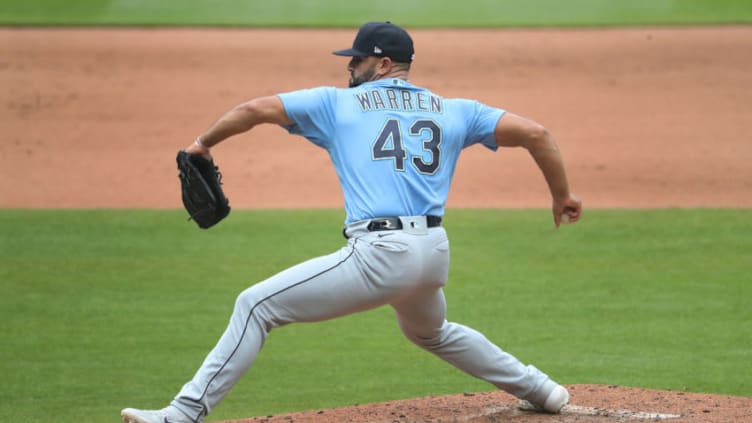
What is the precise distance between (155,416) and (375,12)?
1764cm

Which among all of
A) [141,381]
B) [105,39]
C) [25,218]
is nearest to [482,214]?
[25,218]

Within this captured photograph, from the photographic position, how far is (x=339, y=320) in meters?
8.86

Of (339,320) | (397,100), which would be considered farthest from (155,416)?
(339,320)

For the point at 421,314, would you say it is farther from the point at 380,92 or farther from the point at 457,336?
the point at 380,92

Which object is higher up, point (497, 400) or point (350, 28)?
point (350, 28)

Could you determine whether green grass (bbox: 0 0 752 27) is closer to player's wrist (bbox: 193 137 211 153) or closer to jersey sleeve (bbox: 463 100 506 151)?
jersey sleeve (bbox: 463 100 506 151)

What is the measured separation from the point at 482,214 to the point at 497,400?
265 inches

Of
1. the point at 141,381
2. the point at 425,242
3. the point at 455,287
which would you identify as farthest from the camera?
the point at 455,287

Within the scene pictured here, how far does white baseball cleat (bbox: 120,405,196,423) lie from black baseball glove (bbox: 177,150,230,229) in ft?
2.85

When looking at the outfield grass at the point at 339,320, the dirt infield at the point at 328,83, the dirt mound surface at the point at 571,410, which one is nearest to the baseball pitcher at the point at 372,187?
the dirt mound surface at the point at 571,410

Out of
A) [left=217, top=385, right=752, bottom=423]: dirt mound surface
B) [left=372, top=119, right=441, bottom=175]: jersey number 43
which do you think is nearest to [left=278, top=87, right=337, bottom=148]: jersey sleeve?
[left=372, top=119, right=441, bottom=175]: jersey number 43

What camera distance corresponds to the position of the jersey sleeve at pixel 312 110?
16.4 feet

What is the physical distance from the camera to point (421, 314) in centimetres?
529

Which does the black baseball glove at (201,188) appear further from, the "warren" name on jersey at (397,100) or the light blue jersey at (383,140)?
the "warren" name on jersey at (397,100)
